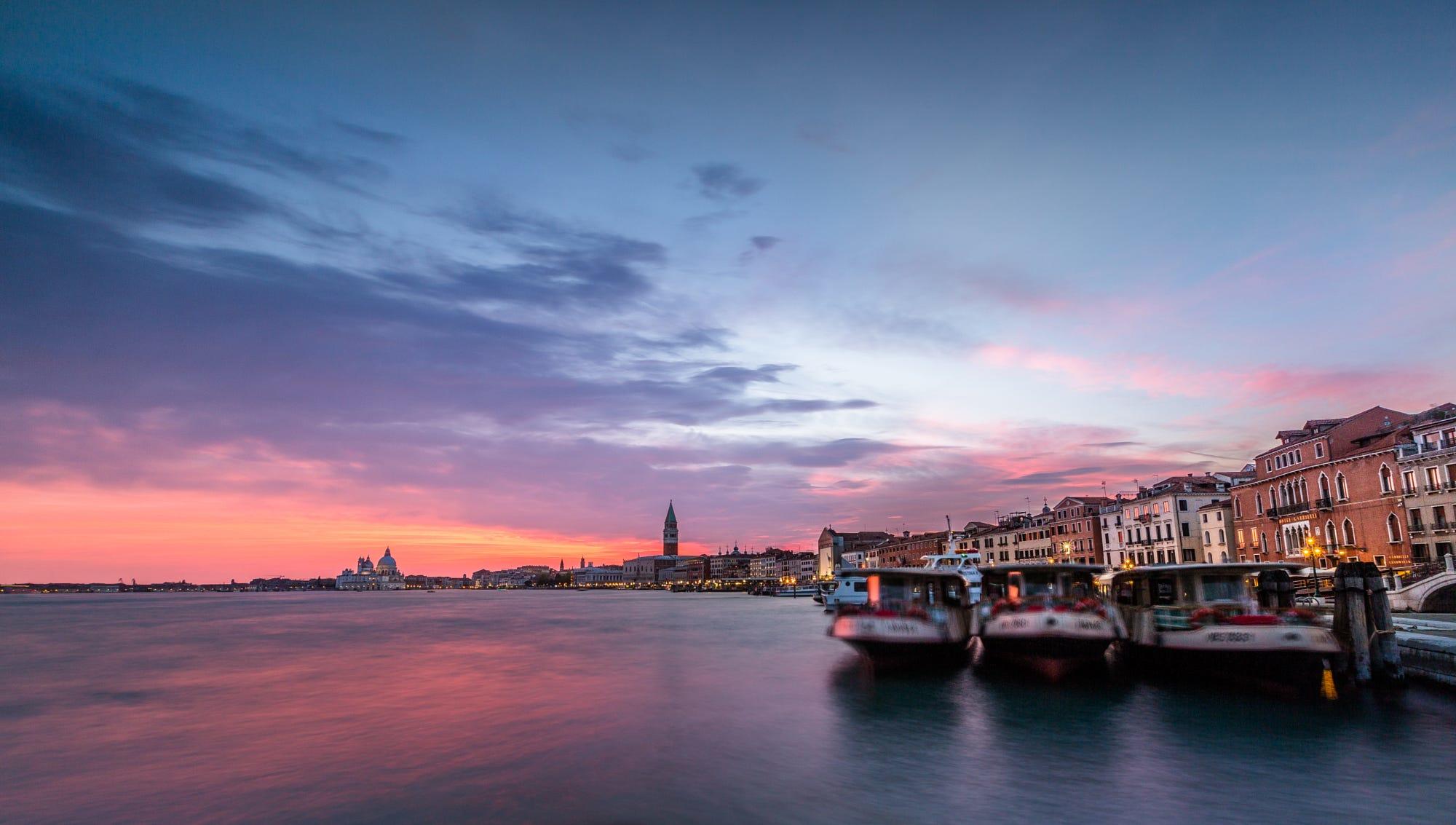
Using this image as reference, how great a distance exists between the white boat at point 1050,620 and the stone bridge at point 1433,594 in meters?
19.2

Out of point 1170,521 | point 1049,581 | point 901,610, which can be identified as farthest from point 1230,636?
→ point 1170,521

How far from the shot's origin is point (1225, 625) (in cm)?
2211

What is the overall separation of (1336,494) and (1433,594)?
18.5m

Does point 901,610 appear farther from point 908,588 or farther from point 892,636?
point 908,588

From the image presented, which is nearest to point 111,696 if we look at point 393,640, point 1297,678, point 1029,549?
point 393,640

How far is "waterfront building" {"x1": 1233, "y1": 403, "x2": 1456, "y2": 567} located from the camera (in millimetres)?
47594

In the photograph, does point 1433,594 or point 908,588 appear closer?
point 908,588

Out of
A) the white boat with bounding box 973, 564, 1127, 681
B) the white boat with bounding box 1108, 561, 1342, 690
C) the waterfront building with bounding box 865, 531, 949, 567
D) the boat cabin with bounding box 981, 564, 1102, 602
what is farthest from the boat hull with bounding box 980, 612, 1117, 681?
the waterfront building with bounding box 865, 531, 949, 567

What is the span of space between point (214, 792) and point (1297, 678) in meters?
28.0

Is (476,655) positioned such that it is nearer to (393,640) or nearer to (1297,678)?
(393,640)

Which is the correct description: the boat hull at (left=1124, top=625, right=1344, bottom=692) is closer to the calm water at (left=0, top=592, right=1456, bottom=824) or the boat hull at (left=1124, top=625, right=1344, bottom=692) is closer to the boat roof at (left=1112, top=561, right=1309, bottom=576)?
the calm water at (left=0, top=592, right=1456, bottom=824)

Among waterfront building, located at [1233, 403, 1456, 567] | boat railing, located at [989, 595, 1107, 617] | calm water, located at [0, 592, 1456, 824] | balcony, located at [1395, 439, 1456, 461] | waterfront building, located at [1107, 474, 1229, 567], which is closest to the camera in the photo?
calm water, located at [0, 592, 1456, 824]

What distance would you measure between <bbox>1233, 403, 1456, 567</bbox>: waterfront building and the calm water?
35627 mm

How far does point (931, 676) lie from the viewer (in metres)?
28.5
